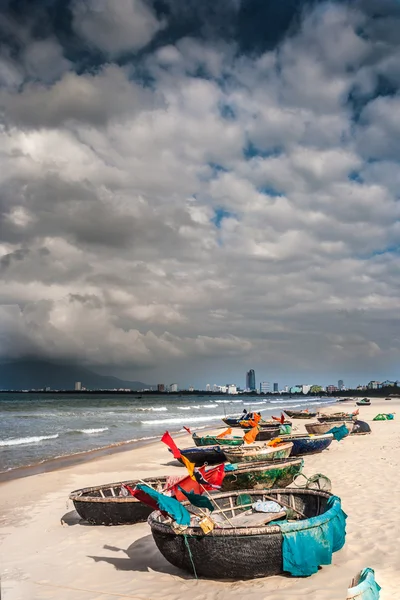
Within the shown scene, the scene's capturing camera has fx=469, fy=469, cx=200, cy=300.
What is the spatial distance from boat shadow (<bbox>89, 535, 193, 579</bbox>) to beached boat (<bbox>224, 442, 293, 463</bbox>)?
20.2 ft

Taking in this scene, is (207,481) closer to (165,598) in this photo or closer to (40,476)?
(165,598)

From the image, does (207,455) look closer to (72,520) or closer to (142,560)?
(72,520)

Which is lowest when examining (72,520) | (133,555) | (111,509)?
(72,520)

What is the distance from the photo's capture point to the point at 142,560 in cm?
924

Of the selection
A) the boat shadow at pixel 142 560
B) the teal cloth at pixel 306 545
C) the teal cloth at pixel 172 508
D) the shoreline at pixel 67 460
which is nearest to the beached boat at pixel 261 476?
the boat shadow at pixel 142 560

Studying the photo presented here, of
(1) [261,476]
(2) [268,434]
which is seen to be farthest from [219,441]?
(1) [261,476]

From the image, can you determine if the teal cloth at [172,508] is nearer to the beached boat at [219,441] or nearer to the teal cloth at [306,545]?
the teal cloth at [306,545]

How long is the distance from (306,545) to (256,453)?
28.1ft

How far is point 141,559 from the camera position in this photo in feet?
30.6

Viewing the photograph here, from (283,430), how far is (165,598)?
68.2 ft

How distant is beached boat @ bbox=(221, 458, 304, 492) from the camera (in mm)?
13047

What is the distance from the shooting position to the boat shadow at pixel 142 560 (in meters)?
8.63

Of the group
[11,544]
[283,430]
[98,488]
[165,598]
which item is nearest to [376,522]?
[165,598]

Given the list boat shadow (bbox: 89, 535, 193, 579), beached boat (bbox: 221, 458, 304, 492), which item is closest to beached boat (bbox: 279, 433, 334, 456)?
beached boat (bbox: 221, 458, 304, 492)
